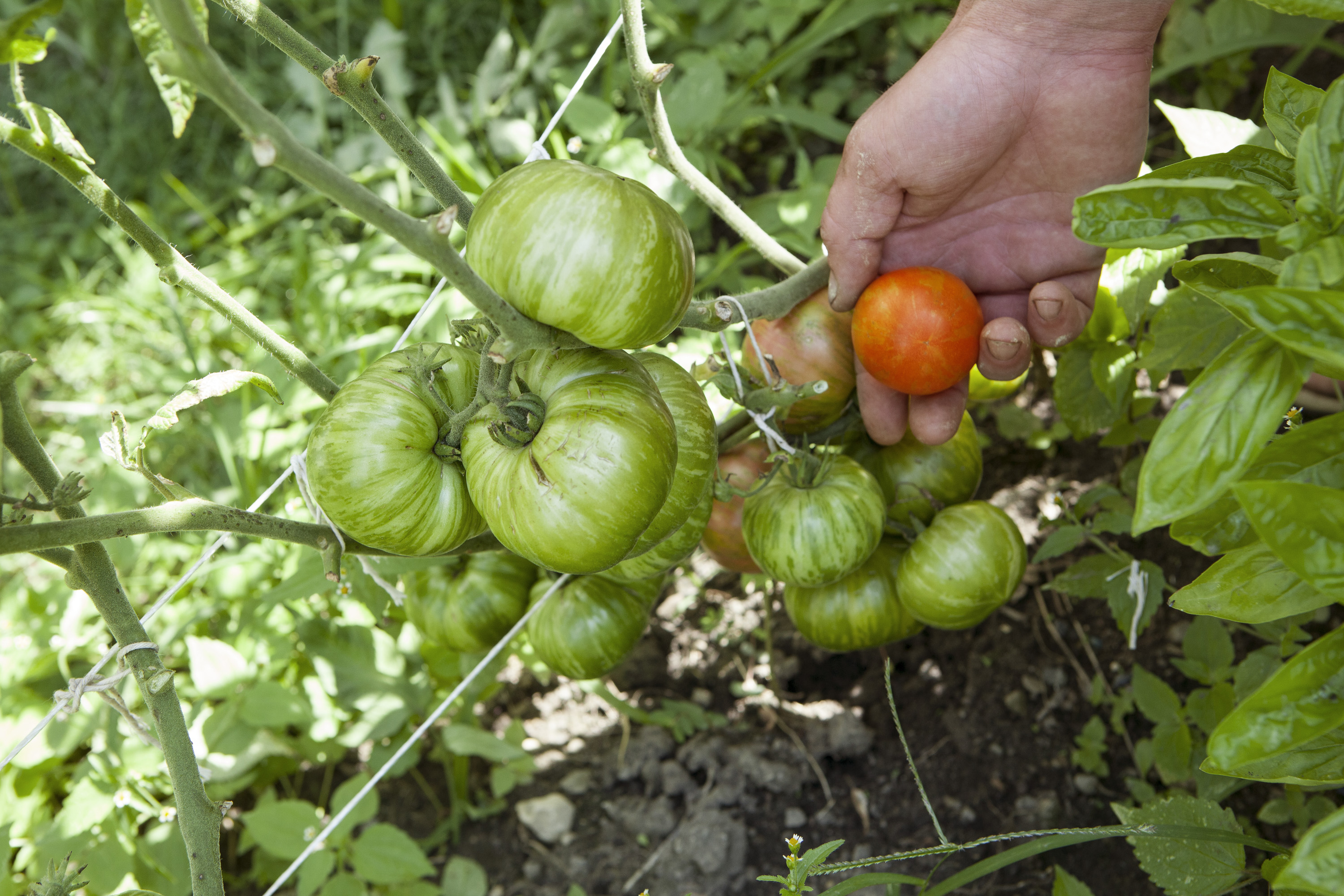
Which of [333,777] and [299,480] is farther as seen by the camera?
[333,777]

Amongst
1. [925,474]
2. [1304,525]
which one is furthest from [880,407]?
[1304,525]

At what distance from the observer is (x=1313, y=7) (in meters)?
0.79

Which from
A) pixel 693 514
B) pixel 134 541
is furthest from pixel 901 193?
pixel 134 541

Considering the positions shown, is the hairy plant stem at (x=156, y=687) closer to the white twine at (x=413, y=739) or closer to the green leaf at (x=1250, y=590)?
the white twine at (x=413, y=739)

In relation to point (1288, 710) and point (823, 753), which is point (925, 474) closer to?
point (823, 753)

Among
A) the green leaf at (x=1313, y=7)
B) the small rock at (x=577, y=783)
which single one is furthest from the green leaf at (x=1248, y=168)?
the small rock at (x=577, y=783)

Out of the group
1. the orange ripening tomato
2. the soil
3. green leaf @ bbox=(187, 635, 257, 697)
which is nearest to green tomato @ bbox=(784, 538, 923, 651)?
the soil

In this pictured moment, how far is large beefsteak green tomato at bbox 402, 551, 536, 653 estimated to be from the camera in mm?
1733

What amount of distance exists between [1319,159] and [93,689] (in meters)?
1.51

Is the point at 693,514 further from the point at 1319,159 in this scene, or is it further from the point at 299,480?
the point at 1319,159

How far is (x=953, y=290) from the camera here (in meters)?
1.57

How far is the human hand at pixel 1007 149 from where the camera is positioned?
5.25 feet

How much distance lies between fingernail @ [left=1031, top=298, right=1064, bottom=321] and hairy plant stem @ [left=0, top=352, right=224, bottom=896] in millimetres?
1471

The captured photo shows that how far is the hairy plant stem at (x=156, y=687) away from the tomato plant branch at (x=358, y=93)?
0.58 metres
